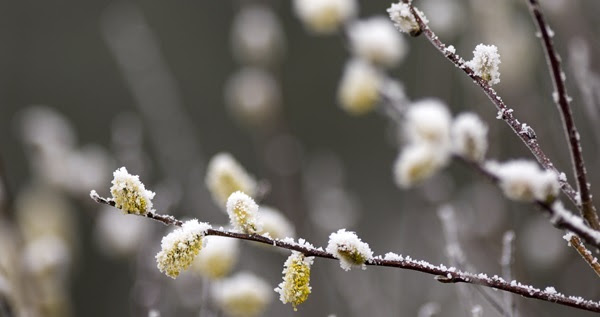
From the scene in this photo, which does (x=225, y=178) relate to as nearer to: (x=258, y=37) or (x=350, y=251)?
(x=350, y=251)

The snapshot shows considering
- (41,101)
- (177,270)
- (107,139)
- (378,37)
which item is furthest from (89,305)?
(177,270)

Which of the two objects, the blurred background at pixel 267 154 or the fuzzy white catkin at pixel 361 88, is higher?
the blurred background at pixel 267 154

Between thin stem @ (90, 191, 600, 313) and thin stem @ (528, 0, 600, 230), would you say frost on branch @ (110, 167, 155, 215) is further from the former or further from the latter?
thin stem @ (528, 0, 600, 230)

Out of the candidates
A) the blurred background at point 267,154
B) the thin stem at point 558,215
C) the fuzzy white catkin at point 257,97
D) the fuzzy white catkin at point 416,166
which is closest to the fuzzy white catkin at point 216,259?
the blurred background at point 267,154

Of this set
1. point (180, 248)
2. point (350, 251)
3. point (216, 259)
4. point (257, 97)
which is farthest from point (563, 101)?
point (257, 97)

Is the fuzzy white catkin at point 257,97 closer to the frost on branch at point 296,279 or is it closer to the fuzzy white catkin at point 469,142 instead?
the frost on branch at point 296,279

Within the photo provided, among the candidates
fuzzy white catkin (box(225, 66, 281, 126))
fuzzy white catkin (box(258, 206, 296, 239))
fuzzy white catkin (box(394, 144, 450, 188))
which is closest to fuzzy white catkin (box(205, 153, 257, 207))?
fuzzy white catkin (box(258, 206, 296, 239))
